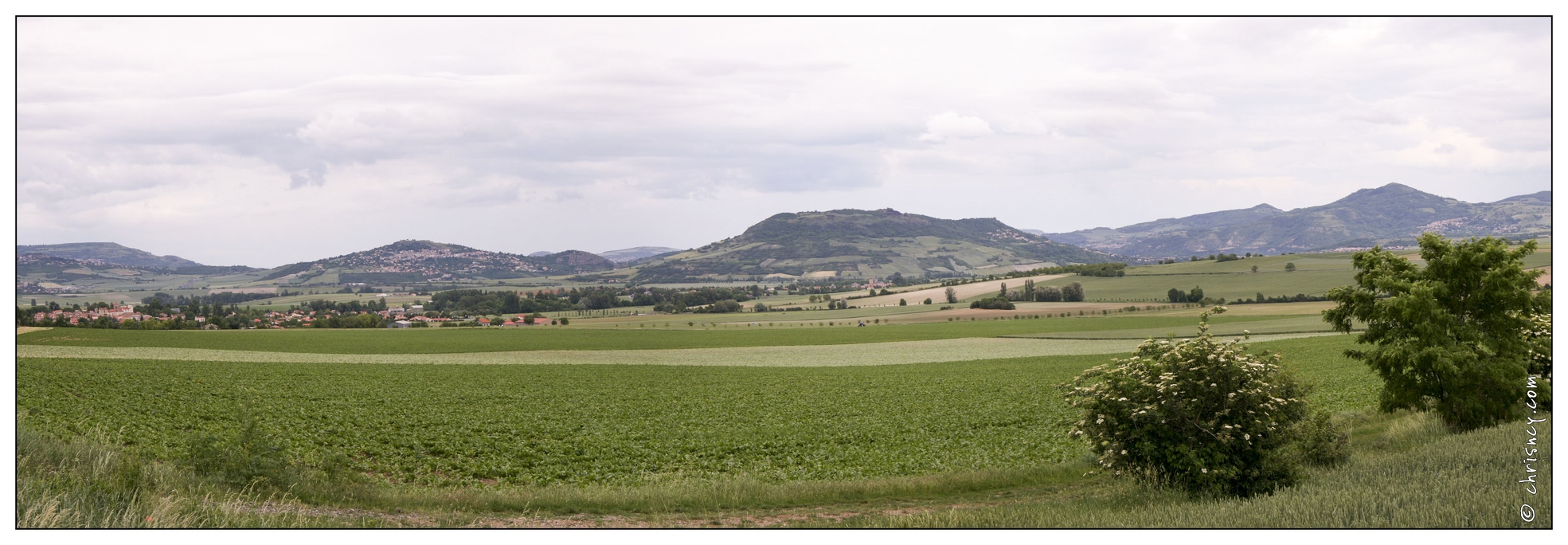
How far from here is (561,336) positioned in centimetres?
7712

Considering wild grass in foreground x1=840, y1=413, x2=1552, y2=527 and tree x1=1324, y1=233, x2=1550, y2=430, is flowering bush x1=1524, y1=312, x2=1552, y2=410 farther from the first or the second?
wild grass in foreground x1=840, y1=413, x2=1552, y2=527

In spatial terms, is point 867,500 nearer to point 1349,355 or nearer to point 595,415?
point 1349,355

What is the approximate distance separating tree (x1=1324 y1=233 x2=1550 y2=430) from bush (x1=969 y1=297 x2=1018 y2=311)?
9601 cm

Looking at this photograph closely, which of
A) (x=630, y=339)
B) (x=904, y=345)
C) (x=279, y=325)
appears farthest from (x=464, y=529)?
(x=279, y=325)

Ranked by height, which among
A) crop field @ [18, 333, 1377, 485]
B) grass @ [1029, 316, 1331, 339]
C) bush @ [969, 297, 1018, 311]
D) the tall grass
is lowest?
grass @ [1029, 316, 1331, 339]

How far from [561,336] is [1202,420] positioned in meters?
69.9

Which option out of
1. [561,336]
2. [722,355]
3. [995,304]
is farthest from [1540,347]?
[995,304]

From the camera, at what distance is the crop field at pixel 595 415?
21031mm

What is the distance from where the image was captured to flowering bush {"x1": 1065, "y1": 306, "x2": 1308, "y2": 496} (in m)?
12.7

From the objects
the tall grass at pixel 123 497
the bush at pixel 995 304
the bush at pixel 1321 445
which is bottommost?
the bush at pixel 995 304

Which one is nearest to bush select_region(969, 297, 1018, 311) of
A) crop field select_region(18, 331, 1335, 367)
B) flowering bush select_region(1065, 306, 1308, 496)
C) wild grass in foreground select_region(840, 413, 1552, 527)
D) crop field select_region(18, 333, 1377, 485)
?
crop field select_region(18, 331, 1335, 367)

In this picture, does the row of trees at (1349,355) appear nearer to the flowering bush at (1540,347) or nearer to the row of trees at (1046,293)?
the flowering bush at (1540,347)

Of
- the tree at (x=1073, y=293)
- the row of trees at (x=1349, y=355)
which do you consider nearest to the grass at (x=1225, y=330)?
the tree at (x=1073, y=293)

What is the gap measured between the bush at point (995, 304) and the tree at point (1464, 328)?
315 feet
